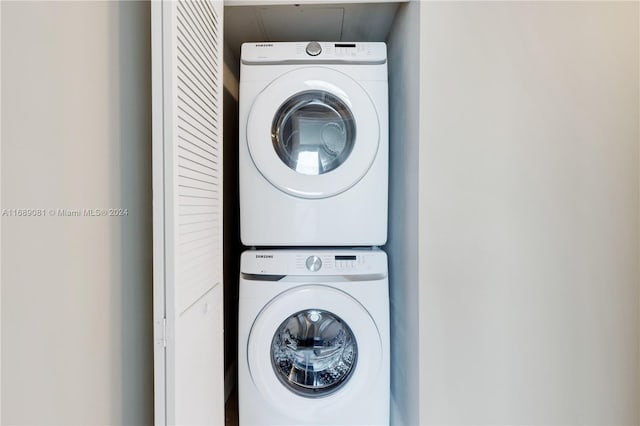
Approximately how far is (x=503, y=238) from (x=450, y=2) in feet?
2.69

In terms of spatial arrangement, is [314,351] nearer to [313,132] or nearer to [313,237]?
[313,237]

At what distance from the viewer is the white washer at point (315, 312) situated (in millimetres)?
1451

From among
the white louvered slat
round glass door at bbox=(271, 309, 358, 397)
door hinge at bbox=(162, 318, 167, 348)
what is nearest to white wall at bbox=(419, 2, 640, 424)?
round glass door at bbox=(271, 309, 358, 397)

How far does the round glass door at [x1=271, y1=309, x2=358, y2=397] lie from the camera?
1521 mm

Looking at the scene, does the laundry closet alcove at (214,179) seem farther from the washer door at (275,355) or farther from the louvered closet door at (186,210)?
the washer door at (275,355)

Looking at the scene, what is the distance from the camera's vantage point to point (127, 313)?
0.95 m

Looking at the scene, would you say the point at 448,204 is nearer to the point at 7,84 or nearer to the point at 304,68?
the point at 304,68

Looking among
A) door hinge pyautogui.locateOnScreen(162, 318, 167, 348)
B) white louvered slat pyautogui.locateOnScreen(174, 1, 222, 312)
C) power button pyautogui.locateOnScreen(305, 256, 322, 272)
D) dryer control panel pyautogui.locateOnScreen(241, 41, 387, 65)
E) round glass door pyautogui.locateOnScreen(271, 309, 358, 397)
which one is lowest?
round glass door pyautogui.locateOnScreen(271, 309, 358, 397)

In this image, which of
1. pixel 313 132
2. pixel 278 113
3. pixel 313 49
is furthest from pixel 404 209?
pixel 313 49

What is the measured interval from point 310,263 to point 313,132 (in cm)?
55

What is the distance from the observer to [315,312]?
5.02ft

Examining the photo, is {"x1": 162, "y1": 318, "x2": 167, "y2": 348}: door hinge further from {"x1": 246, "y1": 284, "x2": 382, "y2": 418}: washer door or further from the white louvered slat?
{"x1": 246, "y1": 284, "x2": 382, "y2": 418}: washer door

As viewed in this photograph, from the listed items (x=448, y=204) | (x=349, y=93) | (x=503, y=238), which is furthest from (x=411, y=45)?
(x=503, y=238)

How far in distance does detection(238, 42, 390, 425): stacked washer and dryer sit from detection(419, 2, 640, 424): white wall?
27 centimetres
